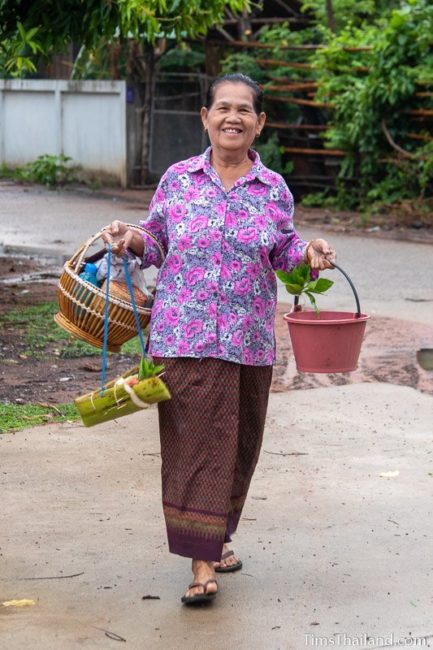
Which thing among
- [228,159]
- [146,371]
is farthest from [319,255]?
[146,371]

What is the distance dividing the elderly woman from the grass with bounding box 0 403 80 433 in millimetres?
2202

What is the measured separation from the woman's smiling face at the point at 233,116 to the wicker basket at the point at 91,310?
0.42 m

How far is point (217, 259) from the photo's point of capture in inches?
158

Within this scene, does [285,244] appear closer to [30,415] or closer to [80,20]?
[30,415]

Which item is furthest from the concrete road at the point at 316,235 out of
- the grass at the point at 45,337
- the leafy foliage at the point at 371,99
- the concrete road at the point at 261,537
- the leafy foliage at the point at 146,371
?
the leafy foliage at the point at 146,371

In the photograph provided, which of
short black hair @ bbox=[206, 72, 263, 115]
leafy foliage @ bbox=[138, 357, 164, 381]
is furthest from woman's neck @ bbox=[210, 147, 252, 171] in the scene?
leafy foliage @ bbox=[138, 357, 164, 381]

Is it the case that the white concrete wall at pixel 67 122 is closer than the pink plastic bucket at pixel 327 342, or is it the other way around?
the pink plastic bucket at pixel 327 342

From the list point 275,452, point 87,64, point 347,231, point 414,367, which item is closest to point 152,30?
point 414,367

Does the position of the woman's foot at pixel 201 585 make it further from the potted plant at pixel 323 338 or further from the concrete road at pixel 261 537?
Result: the potted plant at pixel 323 338

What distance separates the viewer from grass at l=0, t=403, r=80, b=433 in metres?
6.20

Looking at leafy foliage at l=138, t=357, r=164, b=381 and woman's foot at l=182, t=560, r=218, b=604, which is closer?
leafy foliage at l=138, t=357, r=164, b=381

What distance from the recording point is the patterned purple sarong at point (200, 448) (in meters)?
4.05

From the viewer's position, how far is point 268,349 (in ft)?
13.7

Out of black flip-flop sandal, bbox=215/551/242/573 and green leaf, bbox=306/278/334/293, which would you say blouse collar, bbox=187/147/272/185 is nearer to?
green leaf, bbox=306/278/334/293
